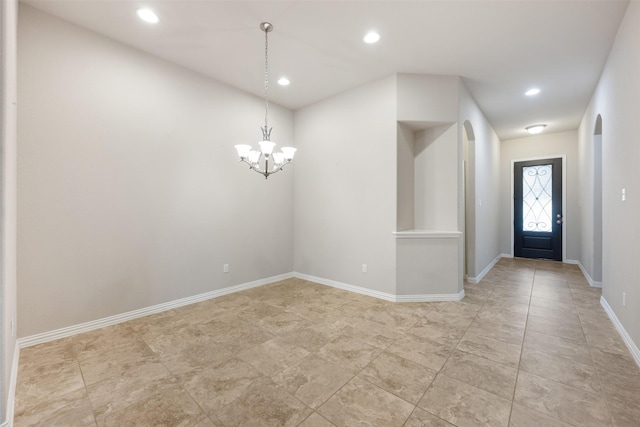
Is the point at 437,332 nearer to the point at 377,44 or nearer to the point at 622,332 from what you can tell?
the point at 622,332

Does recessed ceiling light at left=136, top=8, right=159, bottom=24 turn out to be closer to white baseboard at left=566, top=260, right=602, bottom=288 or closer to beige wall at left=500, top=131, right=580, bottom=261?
white baseboard at left=566, top=260, right=602, bottom=288

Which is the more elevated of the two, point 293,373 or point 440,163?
point 440,163

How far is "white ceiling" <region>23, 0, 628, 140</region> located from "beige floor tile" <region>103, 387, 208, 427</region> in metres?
3.31

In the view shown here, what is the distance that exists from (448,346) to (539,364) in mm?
688

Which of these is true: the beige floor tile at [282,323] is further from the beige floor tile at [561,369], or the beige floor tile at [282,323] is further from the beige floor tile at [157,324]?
the beige floor tile at [561,369]

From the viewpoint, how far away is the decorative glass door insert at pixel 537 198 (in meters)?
6.45

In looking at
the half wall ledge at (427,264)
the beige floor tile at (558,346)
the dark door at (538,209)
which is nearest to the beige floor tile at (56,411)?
the half wall ledge at (427,264)

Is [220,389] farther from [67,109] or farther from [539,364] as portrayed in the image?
[67,109]

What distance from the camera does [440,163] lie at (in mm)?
3980

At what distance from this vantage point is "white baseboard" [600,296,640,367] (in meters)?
2.28

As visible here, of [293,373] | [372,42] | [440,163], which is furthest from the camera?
[440,163]

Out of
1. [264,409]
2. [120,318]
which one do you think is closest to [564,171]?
[264,409]

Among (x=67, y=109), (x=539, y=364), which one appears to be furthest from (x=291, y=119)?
(x=539, y=364)

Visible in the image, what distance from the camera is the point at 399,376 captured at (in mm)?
2068
